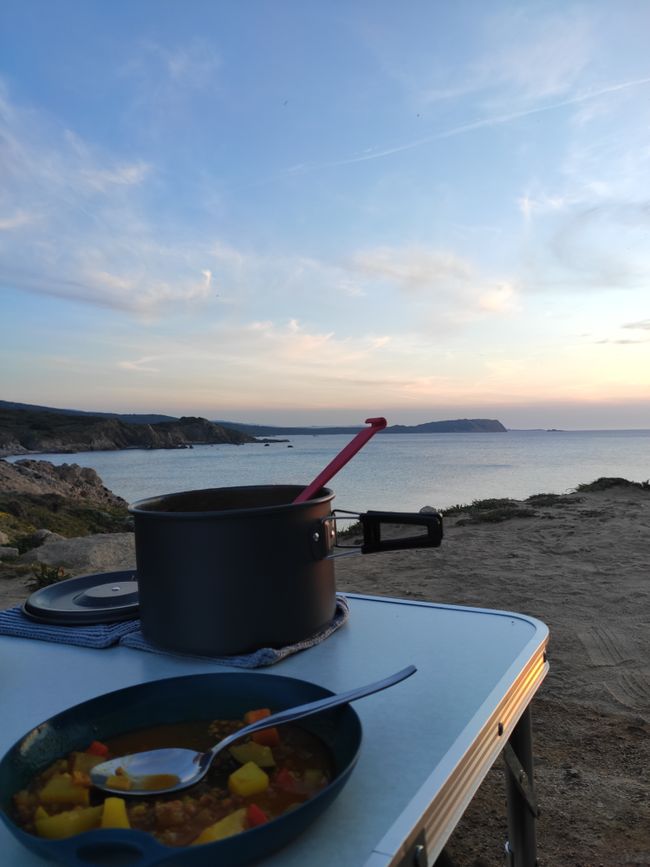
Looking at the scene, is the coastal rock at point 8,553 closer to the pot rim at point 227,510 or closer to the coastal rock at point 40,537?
the coastal rock at point 40,537

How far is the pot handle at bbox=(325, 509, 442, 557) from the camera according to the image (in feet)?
3.29

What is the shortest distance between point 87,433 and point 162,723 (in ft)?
167

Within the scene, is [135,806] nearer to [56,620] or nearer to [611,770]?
[56,620]

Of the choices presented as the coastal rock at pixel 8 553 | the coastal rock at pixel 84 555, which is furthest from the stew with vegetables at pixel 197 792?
→ the coastal rock at pixel 8 553

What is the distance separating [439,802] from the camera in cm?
63

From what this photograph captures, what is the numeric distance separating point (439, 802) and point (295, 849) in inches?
6.3

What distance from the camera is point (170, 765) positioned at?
0.66 m

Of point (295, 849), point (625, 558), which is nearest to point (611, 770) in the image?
point (295, 849)

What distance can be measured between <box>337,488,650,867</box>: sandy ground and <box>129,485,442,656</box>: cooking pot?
4.19 feet

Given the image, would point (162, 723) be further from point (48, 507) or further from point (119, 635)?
point (48, 507)

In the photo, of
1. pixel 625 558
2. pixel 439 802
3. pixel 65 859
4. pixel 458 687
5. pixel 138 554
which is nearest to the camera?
pixel 65 859

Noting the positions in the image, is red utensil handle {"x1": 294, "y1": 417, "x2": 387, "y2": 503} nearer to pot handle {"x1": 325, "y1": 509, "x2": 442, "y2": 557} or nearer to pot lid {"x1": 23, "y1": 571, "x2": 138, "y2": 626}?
pot handle {"x1": 325, "y1": 509, "x2": 442, "y2": 557}

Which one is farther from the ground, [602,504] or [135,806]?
[135,806]

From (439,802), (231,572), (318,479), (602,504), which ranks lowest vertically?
(602,504)
